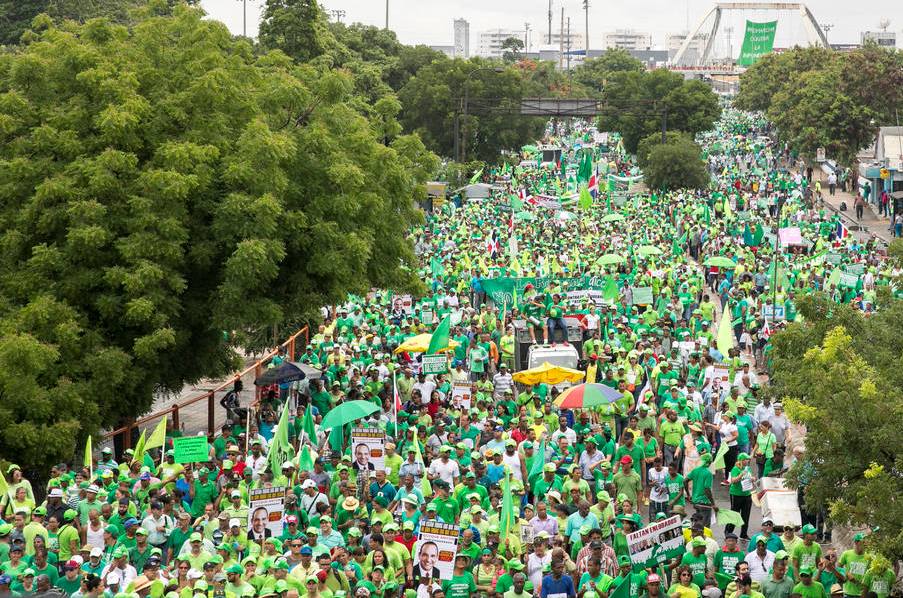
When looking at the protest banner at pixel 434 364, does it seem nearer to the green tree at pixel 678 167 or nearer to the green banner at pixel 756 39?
the green tree at pixel 678 167

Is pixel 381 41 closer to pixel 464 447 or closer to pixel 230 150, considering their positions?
pixel 230 150

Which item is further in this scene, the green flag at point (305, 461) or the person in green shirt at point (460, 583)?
the green flag at point (305, 461)

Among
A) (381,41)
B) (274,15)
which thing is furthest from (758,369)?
(381,41)

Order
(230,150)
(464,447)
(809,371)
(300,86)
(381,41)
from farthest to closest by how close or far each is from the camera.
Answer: (381,41), (300,86), (230,150), (464,447), (809,371)

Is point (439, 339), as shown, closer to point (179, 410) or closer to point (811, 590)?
point (179, 410)

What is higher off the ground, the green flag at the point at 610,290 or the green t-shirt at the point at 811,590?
the green flag at the point at 610,290

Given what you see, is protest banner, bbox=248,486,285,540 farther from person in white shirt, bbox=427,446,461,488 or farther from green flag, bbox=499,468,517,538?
green flag, bbox=499,468,517,538

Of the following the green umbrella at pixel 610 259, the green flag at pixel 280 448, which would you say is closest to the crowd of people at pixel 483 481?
the green flag at pixel 280 448
